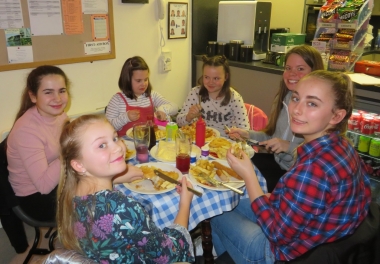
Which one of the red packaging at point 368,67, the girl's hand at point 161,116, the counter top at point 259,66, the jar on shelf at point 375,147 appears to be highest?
the red packaging at point 368,67

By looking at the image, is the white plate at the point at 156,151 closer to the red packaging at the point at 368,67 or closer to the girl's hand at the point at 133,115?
the girl's hand at the point at 133,115

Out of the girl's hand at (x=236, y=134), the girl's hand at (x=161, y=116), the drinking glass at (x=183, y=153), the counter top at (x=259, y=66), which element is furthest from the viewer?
the counter top at (x=259, y=66)

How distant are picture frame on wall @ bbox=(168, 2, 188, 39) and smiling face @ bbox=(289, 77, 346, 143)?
7.25 feet

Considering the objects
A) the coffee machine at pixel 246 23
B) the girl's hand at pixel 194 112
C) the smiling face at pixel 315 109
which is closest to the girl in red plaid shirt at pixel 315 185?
the smiling face at pixel 315 109

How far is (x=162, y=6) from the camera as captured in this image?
3047mm

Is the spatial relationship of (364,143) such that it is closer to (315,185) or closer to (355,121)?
(355,121)

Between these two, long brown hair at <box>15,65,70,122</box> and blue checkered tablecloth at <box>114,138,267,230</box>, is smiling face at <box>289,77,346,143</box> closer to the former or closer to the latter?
blue checkered tablecloth at <box>114,138,267,230</box>

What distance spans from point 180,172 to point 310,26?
3780 millimetres

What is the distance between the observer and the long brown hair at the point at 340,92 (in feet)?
4.17

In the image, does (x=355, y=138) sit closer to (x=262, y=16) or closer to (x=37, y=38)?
(x=262, y=16)

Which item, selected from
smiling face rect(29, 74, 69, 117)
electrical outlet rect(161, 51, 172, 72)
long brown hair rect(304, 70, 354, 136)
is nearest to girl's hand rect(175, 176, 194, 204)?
long brown hair rect(304, 70, 354, 136)

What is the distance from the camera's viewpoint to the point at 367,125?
2.42 meters

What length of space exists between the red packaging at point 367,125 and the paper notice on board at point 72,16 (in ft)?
7.52

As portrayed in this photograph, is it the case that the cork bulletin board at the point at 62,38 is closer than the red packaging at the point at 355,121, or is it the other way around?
the cork bulletin board at the point at 62,38
